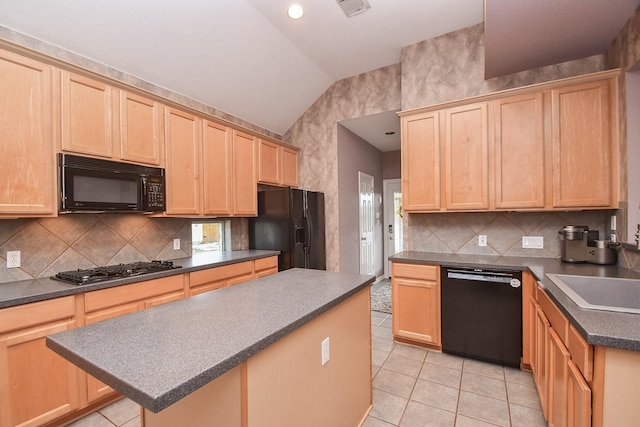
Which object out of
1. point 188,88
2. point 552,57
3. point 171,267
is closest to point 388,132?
point 552,57

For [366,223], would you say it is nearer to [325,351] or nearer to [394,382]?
[394,382]

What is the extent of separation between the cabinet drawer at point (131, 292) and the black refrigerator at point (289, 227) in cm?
138

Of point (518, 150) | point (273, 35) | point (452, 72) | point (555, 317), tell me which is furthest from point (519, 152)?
point (273, 35)

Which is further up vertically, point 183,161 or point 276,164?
point 276,164

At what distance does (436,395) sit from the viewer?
2.12 m

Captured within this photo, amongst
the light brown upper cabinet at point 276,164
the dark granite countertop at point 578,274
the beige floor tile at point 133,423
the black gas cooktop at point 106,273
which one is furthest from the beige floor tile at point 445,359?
the light brown upper cabinet at point 276,164

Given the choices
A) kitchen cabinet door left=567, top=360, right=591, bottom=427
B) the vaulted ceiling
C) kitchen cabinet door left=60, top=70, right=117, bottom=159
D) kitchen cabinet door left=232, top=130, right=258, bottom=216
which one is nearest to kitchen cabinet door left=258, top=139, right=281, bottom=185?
kitchen cabinet door left=232, top=130, right=258, bottom=216

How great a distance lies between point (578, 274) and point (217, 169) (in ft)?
10.8

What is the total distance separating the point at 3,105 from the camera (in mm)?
1795

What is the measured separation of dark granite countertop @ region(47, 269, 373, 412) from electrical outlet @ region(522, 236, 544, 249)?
217 centimetres

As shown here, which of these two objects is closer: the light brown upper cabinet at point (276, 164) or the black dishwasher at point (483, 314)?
the black dishwasher at point (483, 314)

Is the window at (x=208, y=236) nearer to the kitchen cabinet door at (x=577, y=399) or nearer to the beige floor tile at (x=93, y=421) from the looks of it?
the beige floor tile at (x=93, y=421)

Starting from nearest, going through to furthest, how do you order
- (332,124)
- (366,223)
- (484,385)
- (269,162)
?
1. (484,385)
2. (269,162)
3. (332,124)
4. (366,223)

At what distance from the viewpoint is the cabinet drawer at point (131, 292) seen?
77.2 inches
